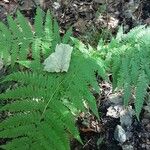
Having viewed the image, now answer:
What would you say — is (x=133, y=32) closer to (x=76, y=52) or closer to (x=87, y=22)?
(x=76, y=52)

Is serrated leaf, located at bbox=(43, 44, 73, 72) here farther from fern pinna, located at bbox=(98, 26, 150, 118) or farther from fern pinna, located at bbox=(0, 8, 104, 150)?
fern pinna, located at bbox=(98, 26, 150, 118)

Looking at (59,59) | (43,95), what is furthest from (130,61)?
(43,95)

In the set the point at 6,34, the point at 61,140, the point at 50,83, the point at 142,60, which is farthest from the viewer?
the point at 6,34

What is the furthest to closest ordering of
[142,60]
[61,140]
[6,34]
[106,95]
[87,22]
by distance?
1. [87,22]
2. [106,95]
3. [6,34]
4. [142,60]
5. [61,140]

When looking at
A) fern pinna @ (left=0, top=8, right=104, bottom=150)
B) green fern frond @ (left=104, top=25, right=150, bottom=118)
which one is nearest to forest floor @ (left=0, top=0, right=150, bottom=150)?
green fern frond @ (left=104, top=25, right=150, bottom=118)

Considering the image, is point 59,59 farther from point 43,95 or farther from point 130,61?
point 130,61

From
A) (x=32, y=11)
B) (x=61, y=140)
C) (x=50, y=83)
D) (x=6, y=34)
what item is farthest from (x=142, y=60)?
(x=32, y=11)

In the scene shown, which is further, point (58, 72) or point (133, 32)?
point (133, 32)
